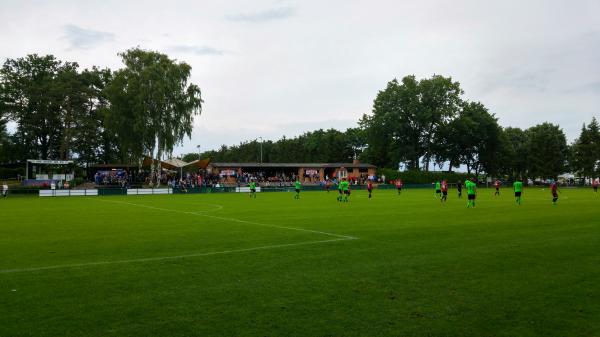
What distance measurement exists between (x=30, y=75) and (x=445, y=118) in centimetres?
6903

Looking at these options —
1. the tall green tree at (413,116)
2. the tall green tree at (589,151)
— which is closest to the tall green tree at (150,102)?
the tall green tree at (413,116)

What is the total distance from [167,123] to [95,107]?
20.2 m

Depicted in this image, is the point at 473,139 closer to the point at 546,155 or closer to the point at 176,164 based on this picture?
the point at 546,155

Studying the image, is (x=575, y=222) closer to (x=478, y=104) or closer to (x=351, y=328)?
(x=351, y=328)

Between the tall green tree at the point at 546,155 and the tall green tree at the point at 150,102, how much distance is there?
6578 centimetres

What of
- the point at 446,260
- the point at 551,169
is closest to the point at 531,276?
the point at 446,260

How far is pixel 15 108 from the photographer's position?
6262 centimetres

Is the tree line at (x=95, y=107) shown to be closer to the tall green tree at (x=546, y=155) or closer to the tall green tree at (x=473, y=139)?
the tall green tree at (x=473, y=139)

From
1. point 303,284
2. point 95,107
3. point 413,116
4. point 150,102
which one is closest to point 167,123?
point 150,102

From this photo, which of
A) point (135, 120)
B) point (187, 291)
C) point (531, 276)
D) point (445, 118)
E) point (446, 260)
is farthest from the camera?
point (445, 118)

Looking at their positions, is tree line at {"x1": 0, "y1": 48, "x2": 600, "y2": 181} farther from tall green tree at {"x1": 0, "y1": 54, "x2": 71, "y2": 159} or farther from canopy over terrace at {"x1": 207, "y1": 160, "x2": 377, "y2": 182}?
canopy over terrace at {"x1": 207, "y1": 160, "x2": 377, "y2": 182}

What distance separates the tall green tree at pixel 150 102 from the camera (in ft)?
171

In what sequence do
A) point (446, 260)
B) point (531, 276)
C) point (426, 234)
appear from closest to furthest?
point (531, 276) → point (446, 260) → point (426, 234)

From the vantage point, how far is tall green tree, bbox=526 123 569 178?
8394 centimetres
